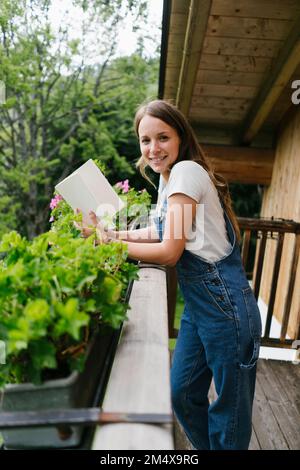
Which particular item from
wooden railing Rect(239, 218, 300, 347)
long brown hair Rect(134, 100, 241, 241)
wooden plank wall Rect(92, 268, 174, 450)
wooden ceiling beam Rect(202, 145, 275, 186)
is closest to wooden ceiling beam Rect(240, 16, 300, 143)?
wooden ceiling beam Rect(202, 145, 275, 186)

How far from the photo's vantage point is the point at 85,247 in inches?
36.0

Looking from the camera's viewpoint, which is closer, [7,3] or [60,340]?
[60,340]

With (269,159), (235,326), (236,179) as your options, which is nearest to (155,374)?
(235,326)

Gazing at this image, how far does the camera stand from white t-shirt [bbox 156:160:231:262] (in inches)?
49.1

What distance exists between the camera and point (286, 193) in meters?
4.60

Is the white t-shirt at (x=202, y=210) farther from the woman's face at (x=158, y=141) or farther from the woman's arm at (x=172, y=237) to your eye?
the woman's face at (x=158, y=141)

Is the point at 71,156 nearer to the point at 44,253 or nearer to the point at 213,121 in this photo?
the point at 213,121

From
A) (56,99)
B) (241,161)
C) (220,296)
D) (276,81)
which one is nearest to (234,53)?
(276,81)

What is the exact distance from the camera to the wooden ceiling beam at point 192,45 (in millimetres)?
2330

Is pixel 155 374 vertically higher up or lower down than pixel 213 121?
lower down

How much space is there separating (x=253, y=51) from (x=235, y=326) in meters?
2.76

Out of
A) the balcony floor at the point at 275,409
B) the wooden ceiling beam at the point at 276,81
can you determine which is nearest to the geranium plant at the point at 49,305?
the balcony floor at the point at 275,409

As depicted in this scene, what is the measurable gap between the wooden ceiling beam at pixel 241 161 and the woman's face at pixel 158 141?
3505 mm

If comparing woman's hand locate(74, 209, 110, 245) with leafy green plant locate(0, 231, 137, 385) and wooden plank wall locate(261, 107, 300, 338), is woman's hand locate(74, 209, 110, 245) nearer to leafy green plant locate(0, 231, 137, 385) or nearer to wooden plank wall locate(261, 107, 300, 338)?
leafy green plant locate(0, 231, 137, 385)
